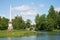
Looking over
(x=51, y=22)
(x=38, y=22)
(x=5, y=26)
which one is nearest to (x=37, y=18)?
(x=38, y=22)

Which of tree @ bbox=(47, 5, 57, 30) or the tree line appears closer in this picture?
the tree line

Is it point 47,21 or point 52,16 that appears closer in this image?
point 47,21

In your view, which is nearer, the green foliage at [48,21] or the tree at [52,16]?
the green foliage at [48,21]

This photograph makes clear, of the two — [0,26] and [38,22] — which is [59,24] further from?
[0,26]

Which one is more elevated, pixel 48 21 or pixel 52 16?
pixel 52 16

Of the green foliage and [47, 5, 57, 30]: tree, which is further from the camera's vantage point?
[47, 5, 57, 30]: tree

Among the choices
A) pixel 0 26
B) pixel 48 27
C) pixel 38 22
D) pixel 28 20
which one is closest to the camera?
pixel 0 26

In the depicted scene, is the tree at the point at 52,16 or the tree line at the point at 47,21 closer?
the tree line at the point at 47,21

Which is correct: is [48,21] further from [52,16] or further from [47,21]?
[52,16]

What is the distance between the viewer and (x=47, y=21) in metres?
134

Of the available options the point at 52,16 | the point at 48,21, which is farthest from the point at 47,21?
the point at 52,16

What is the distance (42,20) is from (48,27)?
9.39m

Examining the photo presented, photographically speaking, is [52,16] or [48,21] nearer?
[48,21]

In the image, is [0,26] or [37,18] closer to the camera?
[0,26]
